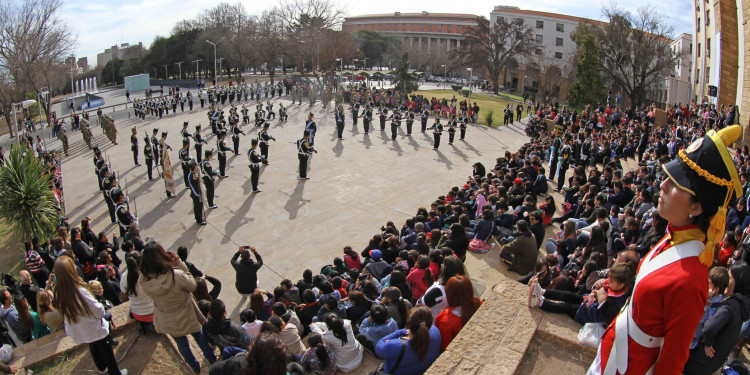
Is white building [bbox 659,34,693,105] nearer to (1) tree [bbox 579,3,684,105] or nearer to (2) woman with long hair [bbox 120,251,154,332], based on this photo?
(1) tree [bbox 579,3,684,105]

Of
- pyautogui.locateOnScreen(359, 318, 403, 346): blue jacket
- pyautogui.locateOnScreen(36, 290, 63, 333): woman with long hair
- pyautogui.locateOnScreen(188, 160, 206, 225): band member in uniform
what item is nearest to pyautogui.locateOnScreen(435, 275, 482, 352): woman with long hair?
pyautogui.locateOnScreen(359, 318, 403, 346): blue jacket

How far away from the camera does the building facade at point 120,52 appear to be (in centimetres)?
7801

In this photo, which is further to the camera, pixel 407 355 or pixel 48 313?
pixel 48 313

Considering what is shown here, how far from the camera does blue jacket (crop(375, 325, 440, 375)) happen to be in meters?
3.76

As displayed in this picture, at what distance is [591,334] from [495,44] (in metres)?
51.5

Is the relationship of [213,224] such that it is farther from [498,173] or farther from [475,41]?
[475,41]

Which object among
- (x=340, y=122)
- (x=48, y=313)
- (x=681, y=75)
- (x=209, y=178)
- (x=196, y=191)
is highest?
(x=681, y=75)

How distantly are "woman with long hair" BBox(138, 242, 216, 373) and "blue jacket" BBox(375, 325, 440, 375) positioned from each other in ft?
6.27

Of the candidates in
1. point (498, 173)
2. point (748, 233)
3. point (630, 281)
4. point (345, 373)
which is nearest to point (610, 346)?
point (630, 281)

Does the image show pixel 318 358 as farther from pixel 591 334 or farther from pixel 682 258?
pixel 682 258

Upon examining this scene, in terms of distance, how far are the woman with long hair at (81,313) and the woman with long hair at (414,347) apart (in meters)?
2.59

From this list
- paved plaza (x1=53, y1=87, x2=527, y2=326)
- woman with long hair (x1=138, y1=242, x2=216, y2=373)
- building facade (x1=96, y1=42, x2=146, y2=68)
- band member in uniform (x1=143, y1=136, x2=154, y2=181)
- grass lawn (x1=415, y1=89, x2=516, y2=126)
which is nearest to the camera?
woman with long hair (x1=138, y1=242, x2=216, y2=373)

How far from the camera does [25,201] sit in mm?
9844

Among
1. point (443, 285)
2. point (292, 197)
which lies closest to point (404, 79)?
point (292, 197)
